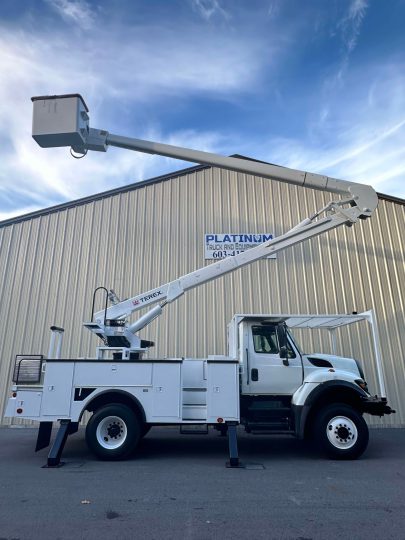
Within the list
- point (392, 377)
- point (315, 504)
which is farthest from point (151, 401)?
point (392, 377)

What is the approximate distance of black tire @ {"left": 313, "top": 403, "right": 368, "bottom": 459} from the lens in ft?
23.5

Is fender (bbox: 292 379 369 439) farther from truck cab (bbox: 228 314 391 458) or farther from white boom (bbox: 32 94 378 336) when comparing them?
Result: white boom (bbox: 32 94 378 336)

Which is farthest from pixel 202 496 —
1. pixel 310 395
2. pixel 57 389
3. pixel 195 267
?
pixel 195 267

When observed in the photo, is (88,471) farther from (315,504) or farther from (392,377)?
(392,377)

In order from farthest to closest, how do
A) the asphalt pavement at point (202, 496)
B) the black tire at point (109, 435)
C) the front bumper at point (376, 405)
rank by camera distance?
the front bumper at point (376, 405) < the black tire at point (109, 435) < the asphalt pavement at point (202, 496)

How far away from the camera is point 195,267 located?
A: 12445 mm

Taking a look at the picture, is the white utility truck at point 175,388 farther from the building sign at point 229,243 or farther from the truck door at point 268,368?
the building sign at point 229,243

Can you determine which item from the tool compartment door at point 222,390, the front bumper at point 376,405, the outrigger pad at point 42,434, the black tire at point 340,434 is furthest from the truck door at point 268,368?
the outrigger pad at point 42,434

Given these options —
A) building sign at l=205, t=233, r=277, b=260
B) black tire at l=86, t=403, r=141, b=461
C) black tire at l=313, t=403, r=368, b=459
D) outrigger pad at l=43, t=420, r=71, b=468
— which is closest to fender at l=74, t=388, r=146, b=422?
black tire at l=86, t=403, r=141, b=461

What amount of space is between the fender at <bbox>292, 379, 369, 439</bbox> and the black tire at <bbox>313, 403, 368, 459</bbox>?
11.5 inches

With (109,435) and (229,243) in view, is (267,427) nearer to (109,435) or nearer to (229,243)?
(109,435)

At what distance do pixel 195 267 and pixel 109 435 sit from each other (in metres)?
6.34

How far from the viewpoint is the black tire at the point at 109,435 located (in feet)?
23.1

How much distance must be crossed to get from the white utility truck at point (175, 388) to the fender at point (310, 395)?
2 cm
